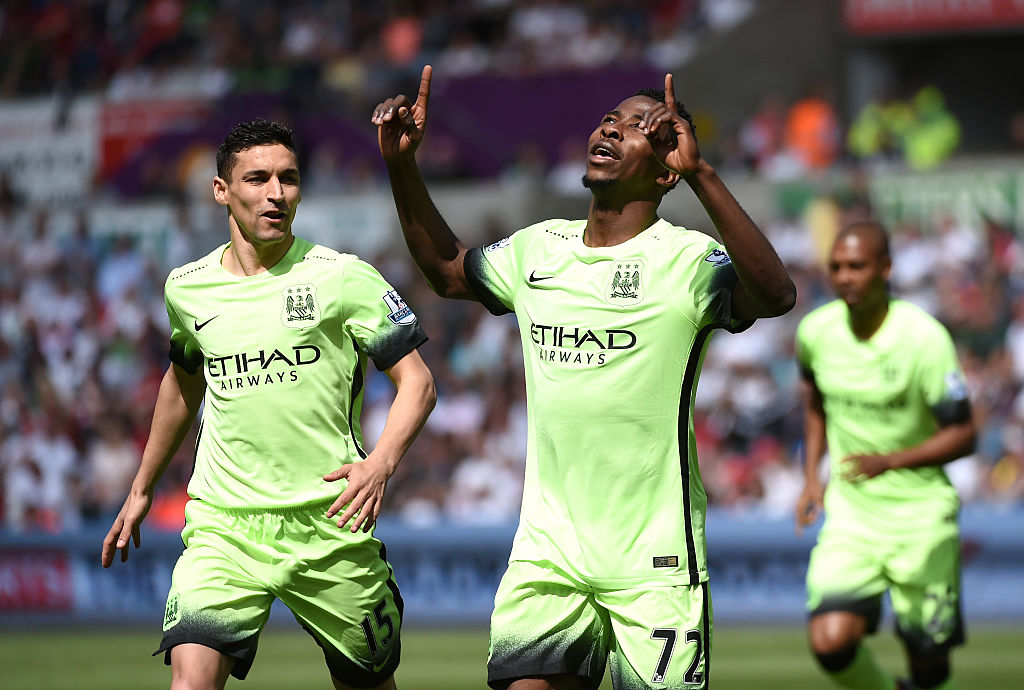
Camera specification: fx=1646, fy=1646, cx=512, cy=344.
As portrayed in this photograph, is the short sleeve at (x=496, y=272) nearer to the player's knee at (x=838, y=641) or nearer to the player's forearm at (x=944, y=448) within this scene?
the player's forearm at (x=944, y=448)

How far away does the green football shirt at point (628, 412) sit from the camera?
19.1 ft

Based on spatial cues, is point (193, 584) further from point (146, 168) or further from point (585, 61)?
point (146, 168)

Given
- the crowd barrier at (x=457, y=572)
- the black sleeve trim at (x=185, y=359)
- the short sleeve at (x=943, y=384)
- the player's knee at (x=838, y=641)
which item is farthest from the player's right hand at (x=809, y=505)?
the crowd barrier at (x=457, y=572)

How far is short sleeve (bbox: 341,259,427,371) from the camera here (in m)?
6.45

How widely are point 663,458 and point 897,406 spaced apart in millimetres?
3259

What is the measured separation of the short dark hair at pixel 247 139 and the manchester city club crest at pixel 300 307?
1.78 ft

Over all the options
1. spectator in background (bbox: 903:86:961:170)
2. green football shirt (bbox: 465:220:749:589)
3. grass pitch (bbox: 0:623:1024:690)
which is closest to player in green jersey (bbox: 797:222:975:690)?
grass pitch (bbox: 0:623:1024:690)

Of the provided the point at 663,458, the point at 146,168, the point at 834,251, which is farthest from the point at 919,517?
the point at 146,168

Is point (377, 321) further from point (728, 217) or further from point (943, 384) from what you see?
point (943, 384)

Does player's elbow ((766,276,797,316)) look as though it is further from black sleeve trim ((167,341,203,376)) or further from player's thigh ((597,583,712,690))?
black sleeve trim ((167,341,203,376))

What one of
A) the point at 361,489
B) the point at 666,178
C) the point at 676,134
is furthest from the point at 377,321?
the point at 676,134

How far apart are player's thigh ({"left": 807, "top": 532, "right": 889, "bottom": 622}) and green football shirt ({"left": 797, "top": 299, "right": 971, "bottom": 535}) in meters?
0.12

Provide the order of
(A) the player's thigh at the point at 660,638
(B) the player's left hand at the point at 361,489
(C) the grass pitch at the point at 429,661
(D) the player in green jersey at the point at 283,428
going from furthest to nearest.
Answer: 1. (C) the grass pitch at the point at 429,661
2. (D) the player in green jersey at the point at 283,428
3. (B) the player's left hand at the point at 361,489
4. (A) the player's thigh at the point at 660,638

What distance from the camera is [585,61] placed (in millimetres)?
22250
